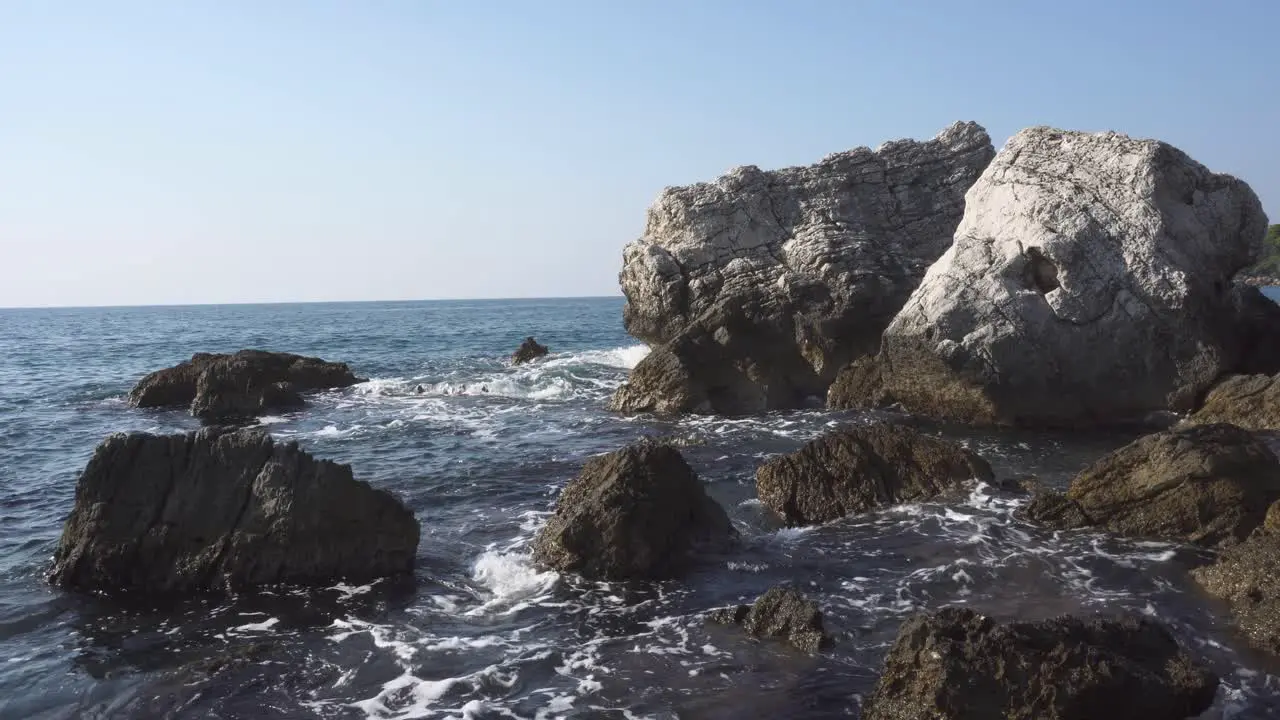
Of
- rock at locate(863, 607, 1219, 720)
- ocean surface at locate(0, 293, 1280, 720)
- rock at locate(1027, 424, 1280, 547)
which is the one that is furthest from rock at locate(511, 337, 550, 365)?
rock at locate(863, 607, 1219, 720)

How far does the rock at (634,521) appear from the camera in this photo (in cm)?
1145

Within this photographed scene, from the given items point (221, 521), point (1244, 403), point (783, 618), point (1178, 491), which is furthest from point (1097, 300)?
point (221, 521)

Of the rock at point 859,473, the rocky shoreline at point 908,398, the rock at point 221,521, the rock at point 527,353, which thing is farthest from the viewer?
the rock at point 527,353

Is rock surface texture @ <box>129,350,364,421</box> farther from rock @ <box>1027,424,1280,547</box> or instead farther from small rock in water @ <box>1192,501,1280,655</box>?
small rock in water @ <box>1192,501,1280,655</box>

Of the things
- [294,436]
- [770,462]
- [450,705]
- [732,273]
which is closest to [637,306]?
[732,273]

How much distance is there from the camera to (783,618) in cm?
935

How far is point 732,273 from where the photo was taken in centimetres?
2648

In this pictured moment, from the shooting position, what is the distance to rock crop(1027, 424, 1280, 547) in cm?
1168

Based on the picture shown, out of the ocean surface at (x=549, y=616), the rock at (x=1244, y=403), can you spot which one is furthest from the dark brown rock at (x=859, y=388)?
the rock at (x=1244, y=403)

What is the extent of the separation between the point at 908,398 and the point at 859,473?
26.6 ft

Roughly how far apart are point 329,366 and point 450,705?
2694 centimetres

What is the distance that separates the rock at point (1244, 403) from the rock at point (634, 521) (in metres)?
11.6

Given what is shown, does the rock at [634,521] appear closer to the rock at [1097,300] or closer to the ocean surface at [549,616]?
the ocean surface at [549,616]

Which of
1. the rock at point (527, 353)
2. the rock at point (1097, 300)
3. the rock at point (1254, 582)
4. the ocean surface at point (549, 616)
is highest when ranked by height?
the rock at point (1097, 300)
